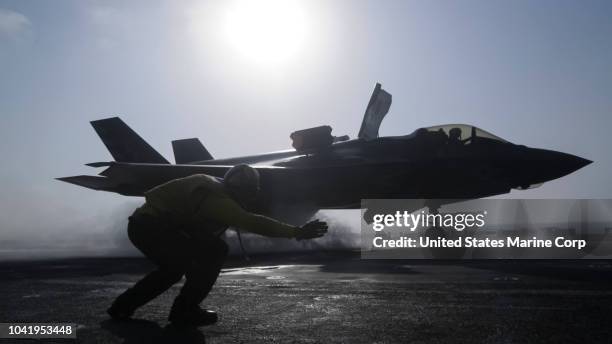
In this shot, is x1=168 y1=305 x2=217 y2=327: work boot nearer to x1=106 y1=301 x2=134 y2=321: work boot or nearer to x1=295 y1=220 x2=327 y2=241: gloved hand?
x1=106 y1=301 x2=134 y2=321: work boot

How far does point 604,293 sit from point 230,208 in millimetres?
4920

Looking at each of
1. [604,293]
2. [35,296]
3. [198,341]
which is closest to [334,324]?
[198,341]

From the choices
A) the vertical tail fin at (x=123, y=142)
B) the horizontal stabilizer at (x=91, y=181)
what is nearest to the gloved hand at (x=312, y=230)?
the horizontal stabilizer at (x=91, y=181)

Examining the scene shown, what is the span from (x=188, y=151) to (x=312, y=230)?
2147 cm

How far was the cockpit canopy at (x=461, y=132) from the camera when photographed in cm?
1561

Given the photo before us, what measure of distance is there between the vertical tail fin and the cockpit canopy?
40.5 ft

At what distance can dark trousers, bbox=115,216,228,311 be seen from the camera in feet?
14.6

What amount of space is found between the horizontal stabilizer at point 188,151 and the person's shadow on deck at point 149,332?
20.4m

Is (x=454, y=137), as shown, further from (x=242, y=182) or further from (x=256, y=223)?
(x=256, y=223)

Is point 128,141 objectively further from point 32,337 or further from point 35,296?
point 32,337

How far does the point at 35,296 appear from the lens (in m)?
6.45

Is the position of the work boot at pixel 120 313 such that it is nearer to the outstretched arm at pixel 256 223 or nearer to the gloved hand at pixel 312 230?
the outstretched arm at pixel 256 223

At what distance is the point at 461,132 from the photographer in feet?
51.4

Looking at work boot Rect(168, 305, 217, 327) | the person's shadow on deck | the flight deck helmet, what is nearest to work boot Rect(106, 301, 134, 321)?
the person's shadow on deck
